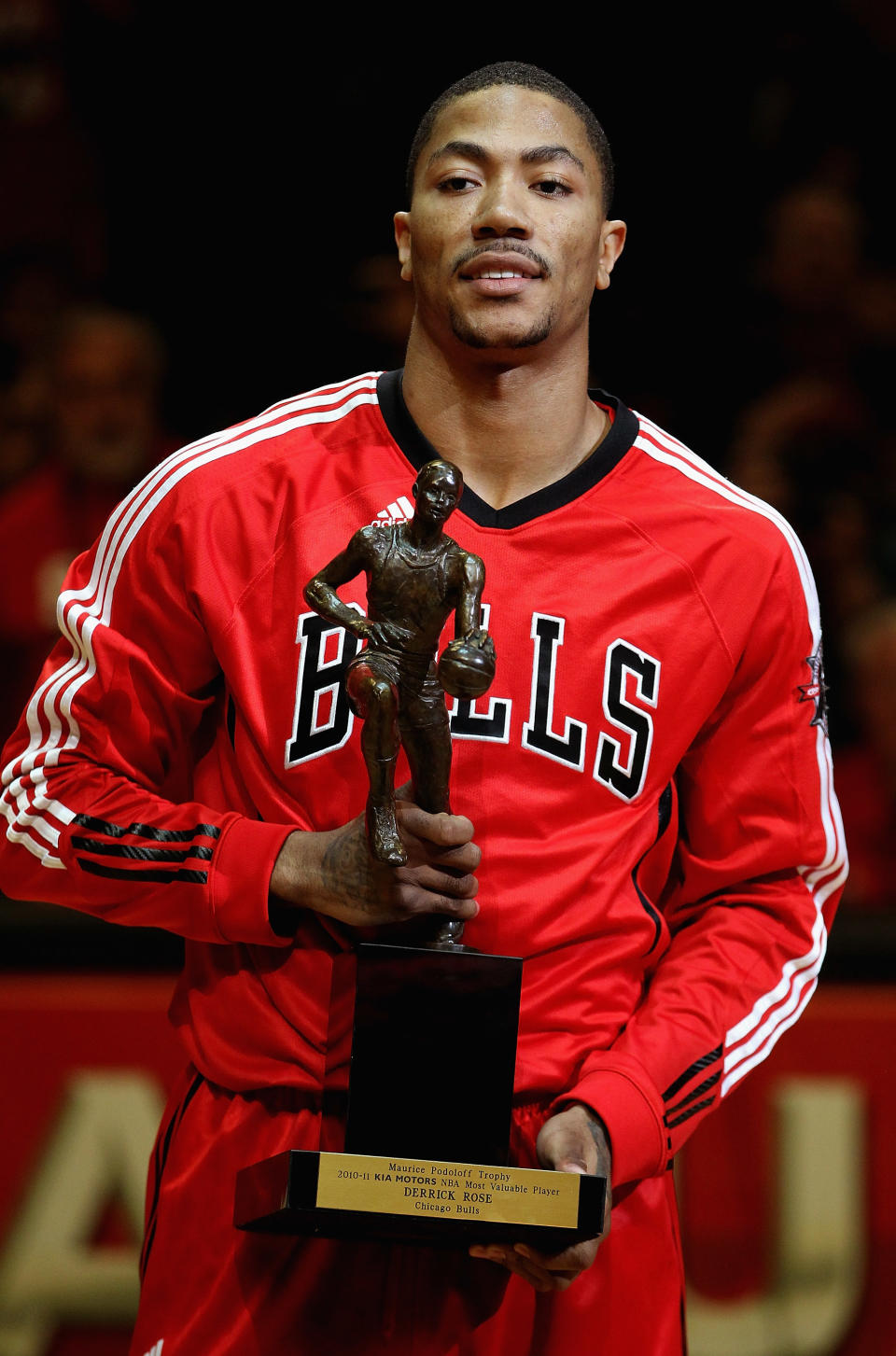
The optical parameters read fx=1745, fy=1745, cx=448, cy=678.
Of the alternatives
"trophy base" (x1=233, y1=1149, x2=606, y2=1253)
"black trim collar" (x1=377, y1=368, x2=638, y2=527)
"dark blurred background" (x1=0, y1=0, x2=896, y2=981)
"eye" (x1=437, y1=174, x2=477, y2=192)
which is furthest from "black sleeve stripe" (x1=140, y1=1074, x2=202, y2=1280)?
"dark blurred background" (x1=0, y1=0, x2=896, y2=981)

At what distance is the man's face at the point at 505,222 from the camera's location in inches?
85.0

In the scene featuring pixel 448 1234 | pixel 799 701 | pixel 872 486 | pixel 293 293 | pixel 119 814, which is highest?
pixel 293 293

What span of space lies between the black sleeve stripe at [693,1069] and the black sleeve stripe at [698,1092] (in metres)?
0.02

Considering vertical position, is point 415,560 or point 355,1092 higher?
point 415,560

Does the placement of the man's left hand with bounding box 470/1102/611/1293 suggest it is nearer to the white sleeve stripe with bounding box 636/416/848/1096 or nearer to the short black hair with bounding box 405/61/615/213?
the white sleeve stripe with bounding box 636/416/848/1096

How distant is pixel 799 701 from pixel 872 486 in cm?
245

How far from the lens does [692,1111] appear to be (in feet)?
6.94

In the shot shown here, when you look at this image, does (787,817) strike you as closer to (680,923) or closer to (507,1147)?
(680,923)

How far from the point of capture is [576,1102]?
6.49 feet

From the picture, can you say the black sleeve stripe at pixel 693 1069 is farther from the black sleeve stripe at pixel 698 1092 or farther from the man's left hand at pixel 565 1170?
the man's left hand at pixel 565 1170

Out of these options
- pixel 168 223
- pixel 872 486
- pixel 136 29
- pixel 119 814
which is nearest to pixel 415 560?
pixel 119 814

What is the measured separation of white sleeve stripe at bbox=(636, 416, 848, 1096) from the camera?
2.19 meters

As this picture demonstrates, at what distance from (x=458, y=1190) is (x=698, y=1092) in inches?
18.0

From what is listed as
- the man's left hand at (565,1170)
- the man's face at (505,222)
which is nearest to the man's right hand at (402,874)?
the man's left hand at (565,1170)
